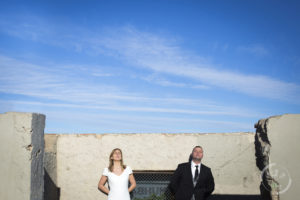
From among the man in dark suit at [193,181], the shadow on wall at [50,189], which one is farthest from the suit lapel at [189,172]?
the shadow on wall at [50,189]

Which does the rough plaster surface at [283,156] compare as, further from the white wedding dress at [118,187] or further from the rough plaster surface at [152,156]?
the white wedding dress at [118,187]

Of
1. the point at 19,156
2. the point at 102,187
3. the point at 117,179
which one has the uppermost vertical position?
the point at 19,156

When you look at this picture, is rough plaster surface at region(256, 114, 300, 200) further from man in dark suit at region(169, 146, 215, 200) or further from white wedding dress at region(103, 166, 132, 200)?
white wedding dress at region(103, 166, 132, 200)

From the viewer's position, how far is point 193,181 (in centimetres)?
490

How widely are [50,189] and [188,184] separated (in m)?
3.10

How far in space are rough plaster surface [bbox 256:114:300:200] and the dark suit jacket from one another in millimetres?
834

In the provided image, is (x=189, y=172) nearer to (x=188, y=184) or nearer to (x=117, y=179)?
(x=188, y=184)

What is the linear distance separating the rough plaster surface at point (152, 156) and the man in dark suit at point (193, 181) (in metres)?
1.75

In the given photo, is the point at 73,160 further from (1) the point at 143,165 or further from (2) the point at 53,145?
(1) the point at 143,165

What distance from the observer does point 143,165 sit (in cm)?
691

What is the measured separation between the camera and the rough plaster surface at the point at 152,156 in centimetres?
667

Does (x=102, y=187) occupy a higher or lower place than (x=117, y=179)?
lower

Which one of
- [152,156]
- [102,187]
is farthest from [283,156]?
[152,156]

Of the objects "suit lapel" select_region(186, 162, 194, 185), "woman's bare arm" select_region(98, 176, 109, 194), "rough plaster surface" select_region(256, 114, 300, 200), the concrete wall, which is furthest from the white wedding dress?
"rough plaster surface" select_region(256, 114, 300, 200)
